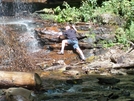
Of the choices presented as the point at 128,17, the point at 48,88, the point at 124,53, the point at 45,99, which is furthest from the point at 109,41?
the point at 45,99

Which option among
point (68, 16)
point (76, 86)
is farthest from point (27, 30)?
point (76, 86)

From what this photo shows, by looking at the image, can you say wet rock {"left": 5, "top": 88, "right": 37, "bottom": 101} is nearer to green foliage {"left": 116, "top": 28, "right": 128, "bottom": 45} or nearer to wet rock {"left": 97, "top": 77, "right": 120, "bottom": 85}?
wet rock {"left": 97, "top": 77, "right": 120, "bottom": 85}

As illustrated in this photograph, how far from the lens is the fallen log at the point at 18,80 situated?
27.7 ft

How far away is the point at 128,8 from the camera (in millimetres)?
16203

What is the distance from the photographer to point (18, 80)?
27.9 ft

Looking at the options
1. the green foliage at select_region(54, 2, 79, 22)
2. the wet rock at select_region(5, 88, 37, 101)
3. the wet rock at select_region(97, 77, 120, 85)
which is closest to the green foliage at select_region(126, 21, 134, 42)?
the green foliage at select_region(54, 2, 79, 22)

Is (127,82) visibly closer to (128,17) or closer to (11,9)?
(128,17)

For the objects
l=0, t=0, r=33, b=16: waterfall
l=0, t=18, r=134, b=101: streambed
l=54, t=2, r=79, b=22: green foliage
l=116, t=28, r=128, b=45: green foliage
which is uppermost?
l=0, t=0, r=33, b=16: waterfall

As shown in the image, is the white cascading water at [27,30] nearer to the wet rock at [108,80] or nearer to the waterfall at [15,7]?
the waterfall at [15,7]

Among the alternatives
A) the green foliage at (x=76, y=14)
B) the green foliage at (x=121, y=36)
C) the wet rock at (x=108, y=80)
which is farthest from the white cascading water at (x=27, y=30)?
the wet rock at (x=108, y=80)

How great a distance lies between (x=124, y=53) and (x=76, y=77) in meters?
3.48

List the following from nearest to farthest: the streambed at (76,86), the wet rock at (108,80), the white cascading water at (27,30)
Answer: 1. the streambed at (76,86)
2. the wet rock at (108,80)
3. the white cascading water at (27,30)

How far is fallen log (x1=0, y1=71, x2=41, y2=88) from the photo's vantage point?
843 centimetres

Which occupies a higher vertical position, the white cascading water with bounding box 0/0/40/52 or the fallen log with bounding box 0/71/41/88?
the white cascading water with bounding box 0/0/40/52
